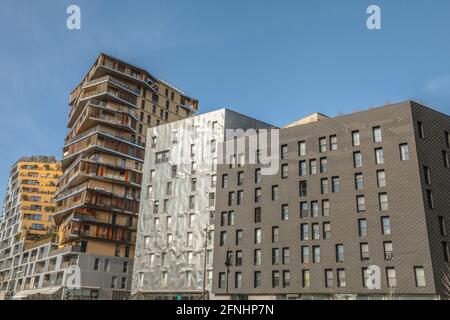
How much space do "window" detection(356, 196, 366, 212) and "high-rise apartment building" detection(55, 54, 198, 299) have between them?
44.2 meters

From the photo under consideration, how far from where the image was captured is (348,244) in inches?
2053

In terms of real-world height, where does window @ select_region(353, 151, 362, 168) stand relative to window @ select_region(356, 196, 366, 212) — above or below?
above

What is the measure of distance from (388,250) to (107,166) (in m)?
53.2

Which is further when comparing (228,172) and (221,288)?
(228,172)

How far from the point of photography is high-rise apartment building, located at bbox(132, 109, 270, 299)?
65875 millimetres

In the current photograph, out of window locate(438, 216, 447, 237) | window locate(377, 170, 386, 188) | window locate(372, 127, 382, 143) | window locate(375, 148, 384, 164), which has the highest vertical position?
window locate(372, 127, 382, 143)

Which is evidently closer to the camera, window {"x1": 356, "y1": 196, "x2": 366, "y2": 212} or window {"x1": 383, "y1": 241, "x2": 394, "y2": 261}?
window {"x1": 383, "y1": 241, "x2": 394, "y2": 261}

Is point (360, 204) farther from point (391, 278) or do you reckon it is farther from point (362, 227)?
point (391, 278)

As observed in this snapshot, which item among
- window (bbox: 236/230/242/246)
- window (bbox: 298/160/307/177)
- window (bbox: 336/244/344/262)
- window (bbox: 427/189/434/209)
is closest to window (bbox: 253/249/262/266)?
window (bbox: 236/230/242/246)

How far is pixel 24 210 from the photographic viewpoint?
130 metres

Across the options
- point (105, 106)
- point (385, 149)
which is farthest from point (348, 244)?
point (105, 106)

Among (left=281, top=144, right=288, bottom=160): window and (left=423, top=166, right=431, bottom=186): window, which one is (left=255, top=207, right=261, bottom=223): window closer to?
(left=281, top=144, right=288, bottom=160): window
